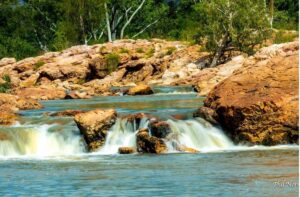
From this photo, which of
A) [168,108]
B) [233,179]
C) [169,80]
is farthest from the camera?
[169,80]

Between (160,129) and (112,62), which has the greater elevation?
(160,129)

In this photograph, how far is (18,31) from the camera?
329 feet

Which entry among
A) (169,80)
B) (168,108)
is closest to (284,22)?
(169,80)

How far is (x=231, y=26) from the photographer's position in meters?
60.9

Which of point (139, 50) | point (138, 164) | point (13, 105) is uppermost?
point (138, 164)

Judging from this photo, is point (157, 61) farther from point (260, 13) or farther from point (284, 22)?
point (284, 22)

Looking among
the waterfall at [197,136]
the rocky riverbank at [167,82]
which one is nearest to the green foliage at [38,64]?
the rocky riverbank at [167,82]

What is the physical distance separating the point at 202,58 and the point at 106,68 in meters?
9.29

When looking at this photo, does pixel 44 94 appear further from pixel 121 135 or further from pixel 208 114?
pixel 121 135

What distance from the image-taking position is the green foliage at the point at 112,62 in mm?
69319

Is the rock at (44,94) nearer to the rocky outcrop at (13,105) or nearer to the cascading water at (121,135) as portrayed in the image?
the rocky outcrop at (13,105)

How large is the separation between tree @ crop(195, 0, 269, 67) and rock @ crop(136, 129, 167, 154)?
3669 centimetres

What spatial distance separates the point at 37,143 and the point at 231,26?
121 feet

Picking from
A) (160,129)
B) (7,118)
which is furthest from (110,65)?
(160,129)
